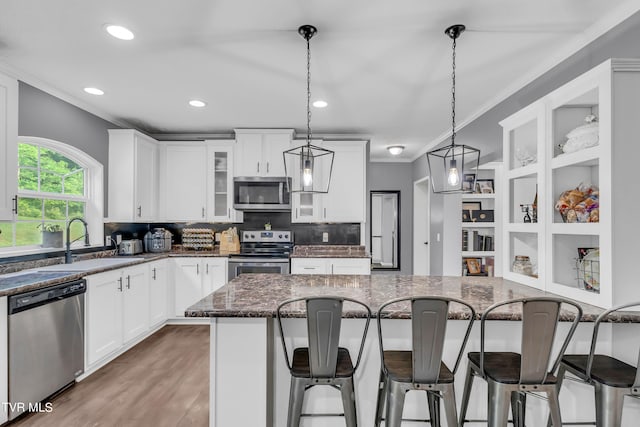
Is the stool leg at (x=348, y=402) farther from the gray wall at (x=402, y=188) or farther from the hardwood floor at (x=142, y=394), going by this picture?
the gray wall at (x=402, y=188)

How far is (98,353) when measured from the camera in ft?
9.62

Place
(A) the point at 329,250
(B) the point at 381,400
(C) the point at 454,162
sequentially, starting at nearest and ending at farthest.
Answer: (B) the point at 381,400 → (C) the point at 454,162 → (A) the point at 329,250

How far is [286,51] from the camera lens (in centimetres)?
245

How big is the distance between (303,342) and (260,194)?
107 inches

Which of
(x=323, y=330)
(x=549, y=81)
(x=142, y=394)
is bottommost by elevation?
(x=142, y=394)

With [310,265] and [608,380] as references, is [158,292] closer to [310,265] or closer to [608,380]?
[310,265]

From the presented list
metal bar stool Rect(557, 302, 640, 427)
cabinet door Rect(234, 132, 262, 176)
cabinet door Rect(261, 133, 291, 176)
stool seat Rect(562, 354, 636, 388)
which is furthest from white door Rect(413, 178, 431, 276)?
metal bar stool Rect(557, 302, 640, 427)

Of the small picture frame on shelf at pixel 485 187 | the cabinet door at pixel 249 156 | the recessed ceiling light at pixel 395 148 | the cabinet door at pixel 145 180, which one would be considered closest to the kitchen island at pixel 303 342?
the small picture frame on shelf at pixel 485 187

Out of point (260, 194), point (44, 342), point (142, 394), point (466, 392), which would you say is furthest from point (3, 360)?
point (260, 194)

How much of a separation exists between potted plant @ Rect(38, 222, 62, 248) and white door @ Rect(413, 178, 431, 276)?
5.39 m

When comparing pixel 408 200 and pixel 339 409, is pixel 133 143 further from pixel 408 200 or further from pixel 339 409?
pixel 408 200

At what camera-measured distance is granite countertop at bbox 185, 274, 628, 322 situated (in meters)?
1.65

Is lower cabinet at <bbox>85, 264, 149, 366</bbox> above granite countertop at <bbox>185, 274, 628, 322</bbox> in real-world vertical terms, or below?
below

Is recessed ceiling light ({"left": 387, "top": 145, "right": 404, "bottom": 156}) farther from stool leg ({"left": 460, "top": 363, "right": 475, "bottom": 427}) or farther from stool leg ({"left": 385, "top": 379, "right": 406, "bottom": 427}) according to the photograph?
stool leg ({"left": 385, "top": 379, "right": 406, "bottom": 427})
